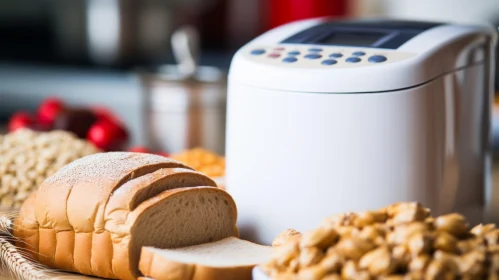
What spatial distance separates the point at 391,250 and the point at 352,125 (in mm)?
274

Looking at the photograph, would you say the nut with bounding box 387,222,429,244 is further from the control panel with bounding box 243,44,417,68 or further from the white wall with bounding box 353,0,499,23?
the white wall with bounding box 353,0,499,23

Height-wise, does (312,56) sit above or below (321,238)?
above

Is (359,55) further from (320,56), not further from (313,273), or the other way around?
(313,273)

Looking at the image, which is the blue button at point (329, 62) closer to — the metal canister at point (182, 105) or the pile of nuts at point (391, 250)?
the pile of nuts at point (391, 250)

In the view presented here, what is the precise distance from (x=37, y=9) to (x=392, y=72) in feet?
9.23

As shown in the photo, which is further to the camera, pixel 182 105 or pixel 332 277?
pixel 182 105

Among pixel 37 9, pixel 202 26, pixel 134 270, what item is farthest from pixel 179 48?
pixel 37 9

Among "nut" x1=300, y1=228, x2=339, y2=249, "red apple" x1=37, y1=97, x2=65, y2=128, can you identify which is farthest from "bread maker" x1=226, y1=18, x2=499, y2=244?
"red apple" x1=37, y1=97, x2=65, y2=128

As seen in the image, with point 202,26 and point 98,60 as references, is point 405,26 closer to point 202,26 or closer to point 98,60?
point 98,60

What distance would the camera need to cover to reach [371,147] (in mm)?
914

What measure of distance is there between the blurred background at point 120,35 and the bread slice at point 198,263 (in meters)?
1.28

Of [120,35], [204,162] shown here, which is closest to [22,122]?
[204,162]

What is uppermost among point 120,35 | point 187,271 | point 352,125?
point 352,125

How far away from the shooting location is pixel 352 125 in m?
0.92
